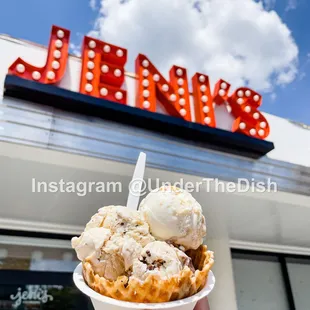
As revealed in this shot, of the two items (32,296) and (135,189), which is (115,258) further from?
(32,296)

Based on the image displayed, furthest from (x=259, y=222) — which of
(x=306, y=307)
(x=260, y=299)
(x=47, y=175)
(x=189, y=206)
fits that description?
(x=189, y=206)

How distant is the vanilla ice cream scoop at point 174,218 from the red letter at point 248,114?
8.17 ft

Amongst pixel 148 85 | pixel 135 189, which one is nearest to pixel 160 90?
pixel 148 85

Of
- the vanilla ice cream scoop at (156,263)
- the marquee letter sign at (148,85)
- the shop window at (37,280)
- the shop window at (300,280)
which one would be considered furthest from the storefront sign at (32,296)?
the shop window at (300,280)

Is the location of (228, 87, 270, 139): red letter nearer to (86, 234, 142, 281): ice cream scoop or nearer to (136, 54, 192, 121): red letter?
(136, 54, 192, 121): red letter

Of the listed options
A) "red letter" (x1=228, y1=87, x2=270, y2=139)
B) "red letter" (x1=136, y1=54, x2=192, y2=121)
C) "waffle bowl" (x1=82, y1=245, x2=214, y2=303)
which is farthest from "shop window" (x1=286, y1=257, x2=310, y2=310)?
"waffle bowl" (x1=82, y1=245, x2=214, y2=303)

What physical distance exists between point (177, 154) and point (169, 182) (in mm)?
359

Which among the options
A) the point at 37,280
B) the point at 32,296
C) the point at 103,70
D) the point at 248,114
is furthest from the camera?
the point at 248,114

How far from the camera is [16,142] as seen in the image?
217cm

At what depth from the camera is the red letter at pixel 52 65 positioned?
256cm

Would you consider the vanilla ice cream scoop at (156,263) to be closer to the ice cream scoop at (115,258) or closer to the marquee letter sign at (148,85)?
the ice cream scoop at (115,258)

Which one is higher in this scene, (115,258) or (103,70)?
(103,70)

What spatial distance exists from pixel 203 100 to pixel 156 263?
279 centimetres

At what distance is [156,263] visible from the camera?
1.04m
